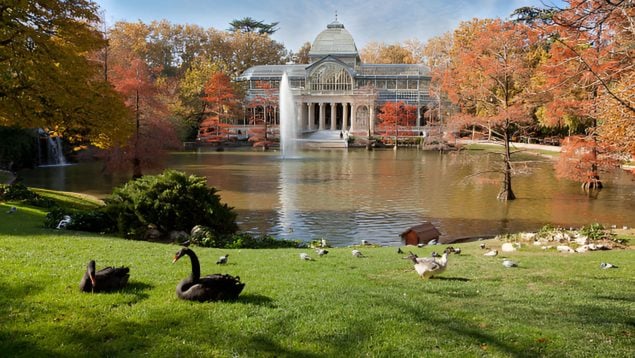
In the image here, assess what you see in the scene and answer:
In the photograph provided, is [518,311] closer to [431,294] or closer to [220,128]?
[431,294]

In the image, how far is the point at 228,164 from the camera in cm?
3684

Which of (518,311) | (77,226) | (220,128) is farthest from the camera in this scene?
(220,128)

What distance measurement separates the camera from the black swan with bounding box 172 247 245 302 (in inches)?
225

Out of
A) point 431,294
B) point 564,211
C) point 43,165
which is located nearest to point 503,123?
point 564,211

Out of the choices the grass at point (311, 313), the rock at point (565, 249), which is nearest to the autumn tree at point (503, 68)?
the rock at point (565, 249)

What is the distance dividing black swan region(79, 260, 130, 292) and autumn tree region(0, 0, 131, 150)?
9.30 metres

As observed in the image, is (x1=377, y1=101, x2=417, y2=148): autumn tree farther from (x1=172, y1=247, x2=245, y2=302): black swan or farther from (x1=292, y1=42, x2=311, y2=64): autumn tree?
(x1=172, y1=247, x2=245, y2=302): black swan

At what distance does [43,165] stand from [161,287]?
1272 inches

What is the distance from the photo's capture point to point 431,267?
7.56 m

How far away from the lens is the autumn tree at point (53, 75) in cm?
1312

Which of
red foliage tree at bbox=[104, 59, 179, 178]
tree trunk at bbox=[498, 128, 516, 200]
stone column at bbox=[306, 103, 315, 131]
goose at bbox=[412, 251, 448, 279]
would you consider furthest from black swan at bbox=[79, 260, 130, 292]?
stone column at bbox=[306, 103, 315, 131]

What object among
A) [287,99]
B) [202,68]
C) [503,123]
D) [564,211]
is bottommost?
[564,211]

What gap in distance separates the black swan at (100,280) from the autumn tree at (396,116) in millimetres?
53453

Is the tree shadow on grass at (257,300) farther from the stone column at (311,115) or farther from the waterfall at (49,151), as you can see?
the stone column at (311,115)
